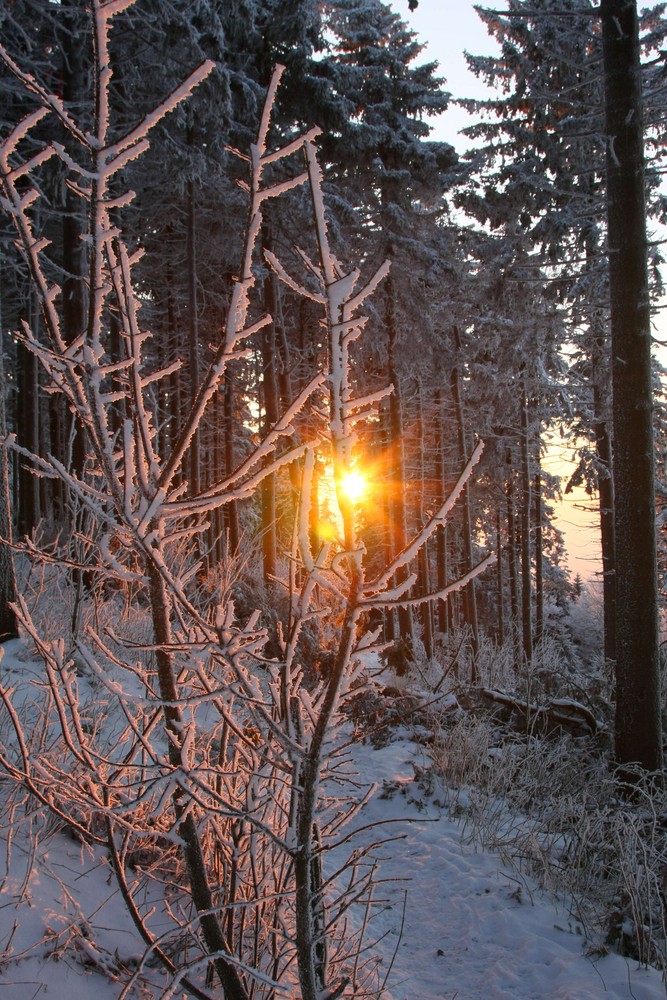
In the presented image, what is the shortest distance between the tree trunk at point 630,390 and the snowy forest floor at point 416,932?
209 cm

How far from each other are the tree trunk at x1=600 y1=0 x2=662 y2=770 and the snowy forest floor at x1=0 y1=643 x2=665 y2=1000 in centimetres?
209

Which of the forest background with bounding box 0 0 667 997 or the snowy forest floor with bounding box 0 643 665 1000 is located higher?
the forest background with bounding box 0 0 667 997

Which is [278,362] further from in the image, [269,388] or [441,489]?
[441,489]

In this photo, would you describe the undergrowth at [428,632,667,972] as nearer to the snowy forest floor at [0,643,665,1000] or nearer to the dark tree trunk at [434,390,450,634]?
the snowy forest floor at [0,643,665,1000]

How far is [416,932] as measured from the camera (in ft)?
12.5

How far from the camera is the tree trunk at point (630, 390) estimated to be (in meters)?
5.59

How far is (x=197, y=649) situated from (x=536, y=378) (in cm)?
1387

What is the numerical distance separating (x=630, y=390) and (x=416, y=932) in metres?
4.64

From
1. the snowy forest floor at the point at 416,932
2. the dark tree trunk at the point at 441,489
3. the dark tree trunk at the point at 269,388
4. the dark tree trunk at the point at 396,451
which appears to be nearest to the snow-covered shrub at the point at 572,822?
the snowy forest floor at the point at 416,932

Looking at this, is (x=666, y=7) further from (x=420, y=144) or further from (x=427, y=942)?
(x=427, y=942)

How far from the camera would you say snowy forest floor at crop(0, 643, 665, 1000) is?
2432 millimetres

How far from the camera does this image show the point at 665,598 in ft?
28.5

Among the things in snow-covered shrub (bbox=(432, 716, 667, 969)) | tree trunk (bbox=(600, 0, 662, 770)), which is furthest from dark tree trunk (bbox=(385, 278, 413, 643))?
tree trunk (bbox=(600, 0, 662, 770))

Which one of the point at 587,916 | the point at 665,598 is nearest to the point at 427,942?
the point at 587,916
